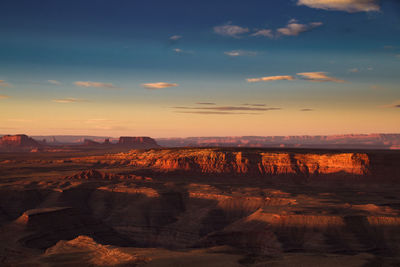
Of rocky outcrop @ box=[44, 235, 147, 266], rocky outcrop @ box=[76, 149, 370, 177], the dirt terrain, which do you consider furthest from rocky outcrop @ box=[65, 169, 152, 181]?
rocky outcrop @ box=[44, 235, 147, 266]

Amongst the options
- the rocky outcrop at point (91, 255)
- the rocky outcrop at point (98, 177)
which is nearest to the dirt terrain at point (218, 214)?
the rocky outcrop at point (91, 255)

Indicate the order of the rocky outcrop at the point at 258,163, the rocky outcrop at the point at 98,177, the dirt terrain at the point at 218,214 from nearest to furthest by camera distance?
1. the dirt terrain at the point at 218,214
2. the rocky outcrop at the point at 98,177
3. the rocky outcrop at the point at 258,163

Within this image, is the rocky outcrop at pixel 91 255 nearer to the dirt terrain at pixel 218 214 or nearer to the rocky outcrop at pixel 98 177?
the dirt terrain at pixel 218 214

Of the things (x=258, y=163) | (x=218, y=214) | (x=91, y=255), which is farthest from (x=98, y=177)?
(x=91, y=255)

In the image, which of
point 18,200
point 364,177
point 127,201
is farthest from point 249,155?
point 18,200

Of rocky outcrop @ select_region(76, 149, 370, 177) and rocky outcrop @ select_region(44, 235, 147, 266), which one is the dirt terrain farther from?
rocky outcrop @ select_region(76, 149, 370, 177)

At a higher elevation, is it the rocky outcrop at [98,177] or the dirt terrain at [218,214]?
the rocky outcrop at [98,177]

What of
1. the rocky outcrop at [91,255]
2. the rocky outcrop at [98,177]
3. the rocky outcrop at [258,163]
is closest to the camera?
the rocky outcrop at [91,255]
